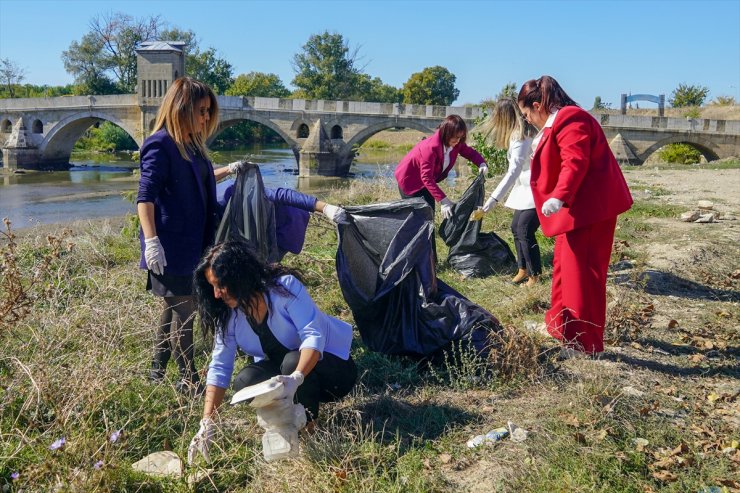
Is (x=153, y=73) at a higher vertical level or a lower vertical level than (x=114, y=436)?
higher

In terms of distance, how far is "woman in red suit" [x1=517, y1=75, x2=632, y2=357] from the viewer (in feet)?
12.2

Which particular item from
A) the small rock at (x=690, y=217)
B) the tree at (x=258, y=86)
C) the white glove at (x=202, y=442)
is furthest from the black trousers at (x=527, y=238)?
the tree at (x=258, y=86)

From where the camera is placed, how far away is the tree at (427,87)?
54.7m

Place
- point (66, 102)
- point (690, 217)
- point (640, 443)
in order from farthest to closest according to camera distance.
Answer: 1. point (66, 102)
2. point (690, 217)
3. point (640, 443)

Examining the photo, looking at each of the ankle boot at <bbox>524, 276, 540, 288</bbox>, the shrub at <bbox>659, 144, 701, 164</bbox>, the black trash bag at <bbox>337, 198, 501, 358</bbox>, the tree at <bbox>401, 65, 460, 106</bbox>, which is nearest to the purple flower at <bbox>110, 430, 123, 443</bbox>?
the black trash bag at <bbox>337, 198, 501, 358</bbox>

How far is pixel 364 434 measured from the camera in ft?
10.2

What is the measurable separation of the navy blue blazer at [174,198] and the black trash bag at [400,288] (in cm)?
86

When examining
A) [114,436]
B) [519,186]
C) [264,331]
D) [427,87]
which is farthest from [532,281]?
[427,87]

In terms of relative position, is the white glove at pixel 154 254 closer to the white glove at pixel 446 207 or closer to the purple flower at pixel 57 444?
the purple flower at pixel 57 444

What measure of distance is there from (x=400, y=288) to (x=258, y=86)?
6275cm

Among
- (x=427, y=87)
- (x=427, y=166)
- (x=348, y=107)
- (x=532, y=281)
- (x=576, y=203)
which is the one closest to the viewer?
(x=576, y=203)

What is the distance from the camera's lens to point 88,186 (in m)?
25.7

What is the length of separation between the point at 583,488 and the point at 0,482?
232cm

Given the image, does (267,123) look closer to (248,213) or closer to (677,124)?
(677,124)
